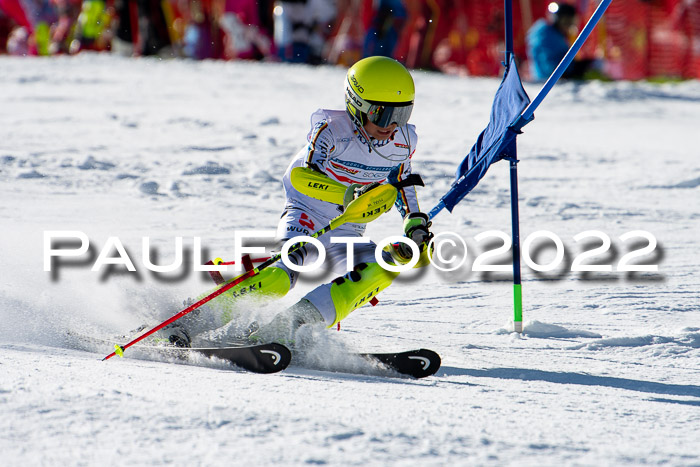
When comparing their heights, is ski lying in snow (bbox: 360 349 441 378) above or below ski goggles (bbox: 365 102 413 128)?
below

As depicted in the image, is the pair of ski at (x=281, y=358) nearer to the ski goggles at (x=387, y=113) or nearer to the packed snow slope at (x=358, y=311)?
the packed snow slope at (x=358, y=311)

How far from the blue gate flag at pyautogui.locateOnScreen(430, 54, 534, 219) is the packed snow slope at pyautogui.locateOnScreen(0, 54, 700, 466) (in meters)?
0.84

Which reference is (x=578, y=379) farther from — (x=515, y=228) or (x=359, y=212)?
(x=359, y=212)

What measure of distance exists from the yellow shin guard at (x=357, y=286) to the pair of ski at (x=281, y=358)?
0.28 meters

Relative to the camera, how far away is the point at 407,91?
15.1 feet

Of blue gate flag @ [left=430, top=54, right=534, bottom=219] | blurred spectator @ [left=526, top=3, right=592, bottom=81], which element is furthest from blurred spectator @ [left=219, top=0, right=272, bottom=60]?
blue gate flag @ [left=430, top=54, right=534, bottom=219]

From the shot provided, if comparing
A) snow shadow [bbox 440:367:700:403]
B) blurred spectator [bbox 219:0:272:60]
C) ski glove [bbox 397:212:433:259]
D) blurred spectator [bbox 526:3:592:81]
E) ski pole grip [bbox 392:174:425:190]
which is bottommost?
snow shadow [bbox 440:367:700:403]

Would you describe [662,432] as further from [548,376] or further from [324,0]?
[324,0]

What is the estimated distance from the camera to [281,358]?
13.2 feet

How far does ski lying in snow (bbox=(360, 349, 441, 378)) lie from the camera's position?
4.15m

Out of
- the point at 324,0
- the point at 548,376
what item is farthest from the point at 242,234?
the point at 324,0

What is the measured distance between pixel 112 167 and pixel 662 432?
288 inches

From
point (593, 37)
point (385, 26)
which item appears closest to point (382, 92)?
point (385, 26)

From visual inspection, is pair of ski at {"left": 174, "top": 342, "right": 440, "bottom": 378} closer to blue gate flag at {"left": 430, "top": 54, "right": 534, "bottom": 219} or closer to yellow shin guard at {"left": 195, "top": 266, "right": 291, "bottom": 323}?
yellow shin guard at {"left": 195, "top": 266, "right": 291, "bottom": 323}
